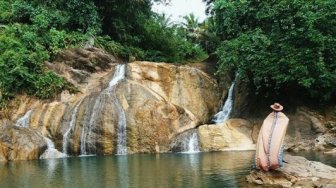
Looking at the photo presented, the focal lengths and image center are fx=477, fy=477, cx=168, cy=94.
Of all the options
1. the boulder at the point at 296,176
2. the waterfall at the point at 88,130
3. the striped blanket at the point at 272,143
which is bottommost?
the boulder at the point at 296,176

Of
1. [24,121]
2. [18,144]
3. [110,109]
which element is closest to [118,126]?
[110,109]

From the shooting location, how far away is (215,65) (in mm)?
32625

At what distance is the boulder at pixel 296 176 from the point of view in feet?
40.6

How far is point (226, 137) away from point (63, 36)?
1290 cm

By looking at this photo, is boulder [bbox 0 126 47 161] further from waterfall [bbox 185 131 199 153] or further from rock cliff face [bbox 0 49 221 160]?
waterfall [bbox 185 131 199 153]

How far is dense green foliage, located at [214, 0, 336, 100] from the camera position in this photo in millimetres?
24125

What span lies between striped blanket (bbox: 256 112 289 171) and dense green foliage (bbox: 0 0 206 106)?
17414 mm

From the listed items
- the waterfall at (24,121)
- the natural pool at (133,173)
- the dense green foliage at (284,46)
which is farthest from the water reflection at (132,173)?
the dense green foliage at (284,46)

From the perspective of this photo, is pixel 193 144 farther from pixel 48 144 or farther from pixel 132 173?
pixel 132 173

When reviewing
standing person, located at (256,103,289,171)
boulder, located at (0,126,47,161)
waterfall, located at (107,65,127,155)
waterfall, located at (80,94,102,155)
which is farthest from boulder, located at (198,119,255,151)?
standing person, located at (256,103,289,171)

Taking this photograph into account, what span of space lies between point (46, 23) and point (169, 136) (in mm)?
11818

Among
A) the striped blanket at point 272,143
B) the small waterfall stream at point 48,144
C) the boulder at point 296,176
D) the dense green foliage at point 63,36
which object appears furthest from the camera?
the dense green foliage at point 63,36

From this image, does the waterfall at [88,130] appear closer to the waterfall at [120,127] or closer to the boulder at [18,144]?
the waterfall at [120,127]

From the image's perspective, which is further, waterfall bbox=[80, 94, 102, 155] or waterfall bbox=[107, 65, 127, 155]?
waterfall bbox=[107, 65, 127, 155]
